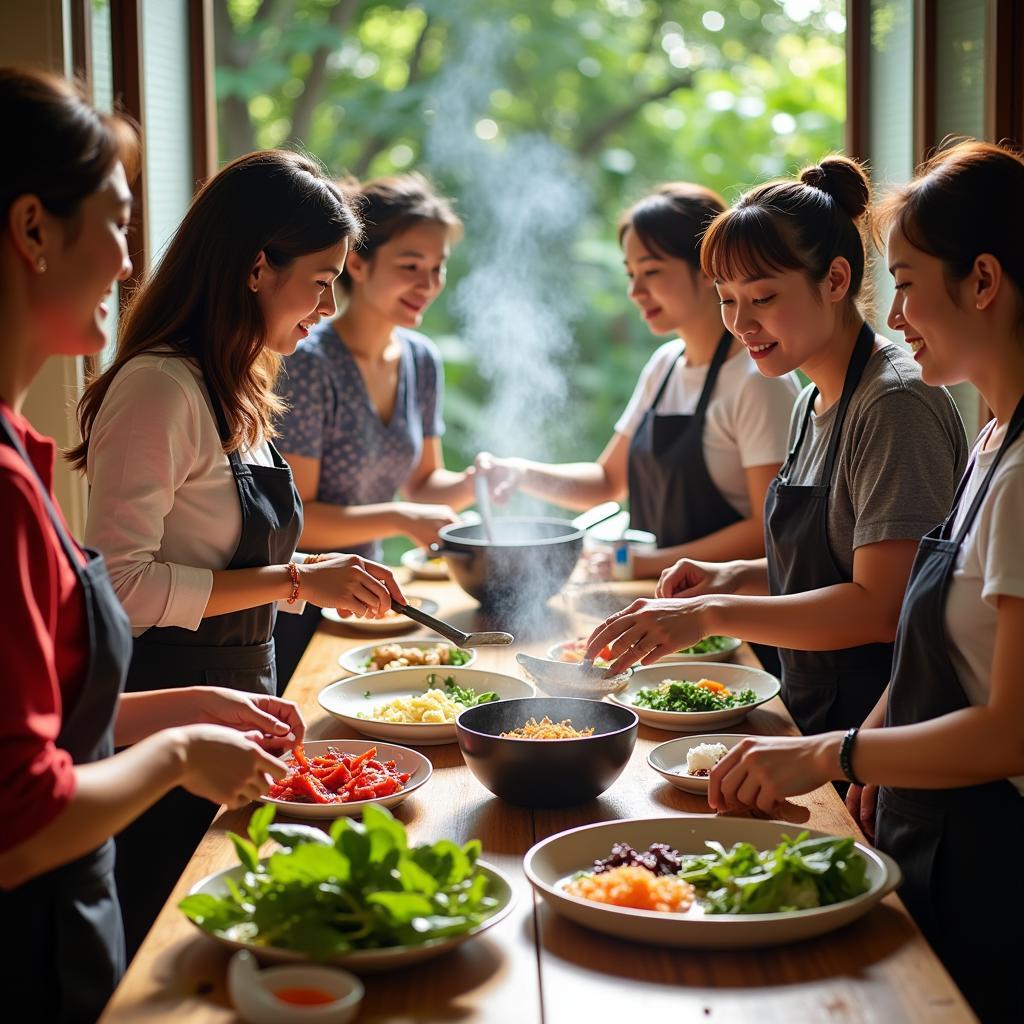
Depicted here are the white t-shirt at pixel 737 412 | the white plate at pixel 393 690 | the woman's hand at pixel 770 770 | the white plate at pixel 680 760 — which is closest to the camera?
the woman's hand at pixel 770 770

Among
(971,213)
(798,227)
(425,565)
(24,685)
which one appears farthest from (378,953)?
(425,565)

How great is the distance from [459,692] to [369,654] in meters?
0.43

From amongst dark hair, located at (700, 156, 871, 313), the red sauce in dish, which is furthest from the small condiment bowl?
dark hair, located at (700, 156, 871, 313)

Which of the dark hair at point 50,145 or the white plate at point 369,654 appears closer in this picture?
the dark hair at point 50,145

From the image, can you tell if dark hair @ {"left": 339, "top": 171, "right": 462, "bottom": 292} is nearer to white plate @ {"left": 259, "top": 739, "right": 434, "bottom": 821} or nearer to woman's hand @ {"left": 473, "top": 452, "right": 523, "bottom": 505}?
woman's hand @ {"left": 473, "top": 452, "right": 523, "bottom": 505}

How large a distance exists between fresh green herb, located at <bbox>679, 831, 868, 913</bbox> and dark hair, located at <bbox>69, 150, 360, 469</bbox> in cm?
121

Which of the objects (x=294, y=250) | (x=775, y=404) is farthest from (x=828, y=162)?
(x=294, y=250)

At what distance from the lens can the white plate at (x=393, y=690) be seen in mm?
2129

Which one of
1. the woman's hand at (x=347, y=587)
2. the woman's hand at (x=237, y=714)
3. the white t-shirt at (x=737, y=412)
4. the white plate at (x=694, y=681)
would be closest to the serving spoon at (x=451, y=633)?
the woman's hand at (x=347, y=587)

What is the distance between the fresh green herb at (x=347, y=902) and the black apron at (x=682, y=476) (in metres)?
2.14

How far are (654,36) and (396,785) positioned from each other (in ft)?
20.0

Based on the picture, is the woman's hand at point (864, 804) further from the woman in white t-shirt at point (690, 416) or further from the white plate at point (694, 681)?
the woman in white t-shirt at point (690, 416)

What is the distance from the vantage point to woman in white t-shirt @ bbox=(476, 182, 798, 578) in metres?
3.21

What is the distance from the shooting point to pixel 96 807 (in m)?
1.29
